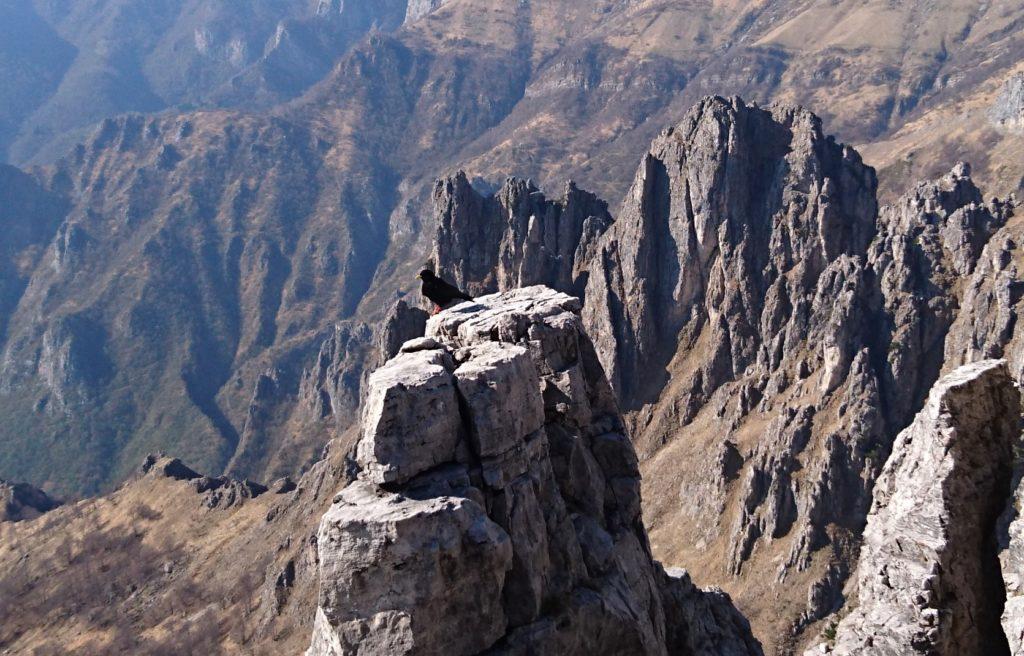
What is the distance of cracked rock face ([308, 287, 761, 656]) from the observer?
27.4m

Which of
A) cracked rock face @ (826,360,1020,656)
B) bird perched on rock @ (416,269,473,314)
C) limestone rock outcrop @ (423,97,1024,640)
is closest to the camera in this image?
cracked rock face @ (826,360,1020,656)

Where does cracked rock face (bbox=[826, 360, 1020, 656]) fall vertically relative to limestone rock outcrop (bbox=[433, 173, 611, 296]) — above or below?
below

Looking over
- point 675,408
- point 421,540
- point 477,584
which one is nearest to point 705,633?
point 477,584

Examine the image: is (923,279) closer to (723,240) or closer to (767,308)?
(767,308)

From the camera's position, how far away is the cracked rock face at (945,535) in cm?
2355

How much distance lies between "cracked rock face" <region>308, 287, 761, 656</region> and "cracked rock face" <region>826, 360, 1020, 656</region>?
1070cm

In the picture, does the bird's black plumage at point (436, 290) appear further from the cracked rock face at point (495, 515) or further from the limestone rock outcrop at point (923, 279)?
the limestone rock outcrop at point (923, 279)

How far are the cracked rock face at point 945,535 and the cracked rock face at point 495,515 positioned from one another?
10.7 metres

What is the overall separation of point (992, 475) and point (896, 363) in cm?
9631

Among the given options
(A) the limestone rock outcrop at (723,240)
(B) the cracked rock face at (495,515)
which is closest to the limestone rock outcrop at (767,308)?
(A) the limestone rock outcrop at (723,240)

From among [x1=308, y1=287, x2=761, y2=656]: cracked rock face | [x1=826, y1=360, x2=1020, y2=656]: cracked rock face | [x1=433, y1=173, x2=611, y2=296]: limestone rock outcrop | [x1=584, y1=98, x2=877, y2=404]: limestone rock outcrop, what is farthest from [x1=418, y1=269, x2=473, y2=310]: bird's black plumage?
[x1=433, y1=173, x2=611, y2=296]: limestone rock outcrop

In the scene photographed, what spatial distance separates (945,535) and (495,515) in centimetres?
1495

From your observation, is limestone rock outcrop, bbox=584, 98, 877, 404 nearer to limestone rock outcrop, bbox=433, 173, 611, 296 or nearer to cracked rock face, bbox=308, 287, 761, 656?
limestone rock outcrop, bbox=433, 173, 611, 296

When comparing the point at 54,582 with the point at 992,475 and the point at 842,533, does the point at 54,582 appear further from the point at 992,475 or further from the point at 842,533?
the point at 992,475
